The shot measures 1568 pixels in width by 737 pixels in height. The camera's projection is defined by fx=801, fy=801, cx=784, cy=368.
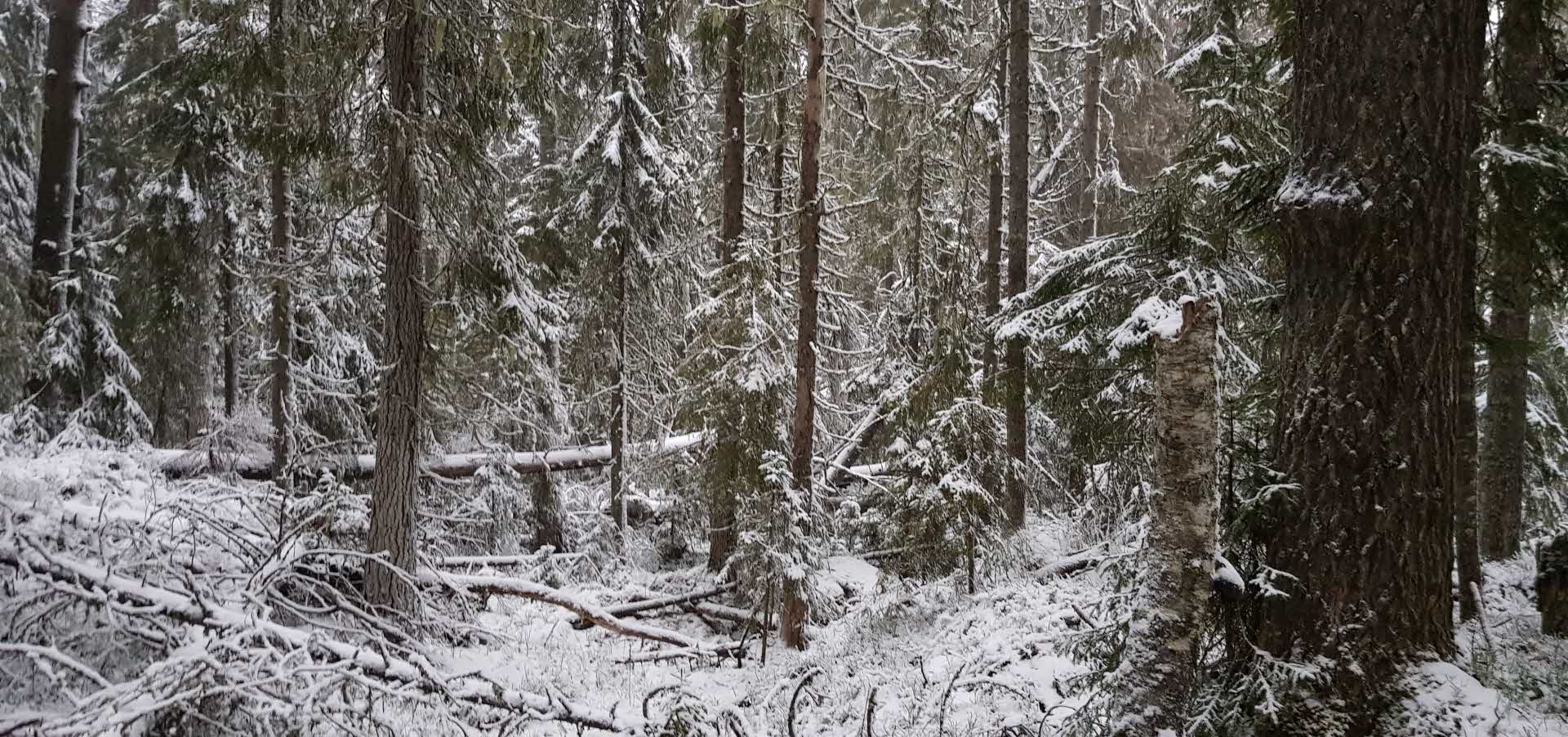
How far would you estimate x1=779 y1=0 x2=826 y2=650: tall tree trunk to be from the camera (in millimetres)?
8891

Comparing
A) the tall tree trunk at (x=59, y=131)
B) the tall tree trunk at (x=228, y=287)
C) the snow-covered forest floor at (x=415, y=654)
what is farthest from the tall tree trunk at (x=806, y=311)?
the tall tree trunk at (x=59, y=131)

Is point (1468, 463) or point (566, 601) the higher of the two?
point (1468, 463)

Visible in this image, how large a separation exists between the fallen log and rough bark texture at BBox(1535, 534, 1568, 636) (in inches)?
300

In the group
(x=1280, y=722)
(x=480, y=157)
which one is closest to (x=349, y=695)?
(x=480, y=157)

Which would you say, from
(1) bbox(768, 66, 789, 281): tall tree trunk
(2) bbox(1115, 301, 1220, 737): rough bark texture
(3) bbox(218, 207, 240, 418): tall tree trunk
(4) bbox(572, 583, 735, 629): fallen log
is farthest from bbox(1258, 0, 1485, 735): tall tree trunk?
(3) bbox(218, 207, 240, 418): tall tree trunk

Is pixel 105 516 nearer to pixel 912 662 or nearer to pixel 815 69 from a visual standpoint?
pixel 912 662

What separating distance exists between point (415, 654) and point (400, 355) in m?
2.95

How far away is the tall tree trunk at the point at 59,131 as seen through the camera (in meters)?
10.3

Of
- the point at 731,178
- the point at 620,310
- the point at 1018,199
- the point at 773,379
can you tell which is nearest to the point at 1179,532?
the point at 773,379

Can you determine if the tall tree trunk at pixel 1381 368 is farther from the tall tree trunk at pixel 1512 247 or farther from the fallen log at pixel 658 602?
the fallen log at pixel 658 602

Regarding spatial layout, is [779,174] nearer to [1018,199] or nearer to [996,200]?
[996,200]

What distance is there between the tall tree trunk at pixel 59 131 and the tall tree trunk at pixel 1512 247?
14546 mm

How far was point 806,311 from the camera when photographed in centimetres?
915

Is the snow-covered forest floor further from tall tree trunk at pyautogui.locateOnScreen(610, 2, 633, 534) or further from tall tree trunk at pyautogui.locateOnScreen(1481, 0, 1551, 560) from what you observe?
tall tree trunk at pyautogui.locateOnScreen(610, 2, 633, 534)
